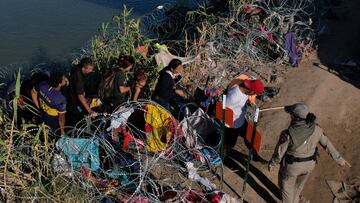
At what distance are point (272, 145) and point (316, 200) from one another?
3.80 feet

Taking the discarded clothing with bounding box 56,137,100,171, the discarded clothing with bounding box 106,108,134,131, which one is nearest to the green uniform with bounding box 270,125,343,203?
the discarded clothing with bounding box 106,108,134,131

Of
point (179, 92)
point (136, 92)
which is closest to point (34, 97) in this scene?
point (136, 92)

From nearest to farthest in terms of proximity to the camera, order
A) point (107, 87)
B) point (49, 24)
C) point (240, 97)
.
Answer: point (240, 97)
point (107, 87)
point (49, 24)

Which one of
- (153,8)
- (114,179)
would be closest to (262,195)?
(114,179)

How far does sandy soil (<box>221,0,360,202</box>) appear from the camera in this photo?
6.04 meters

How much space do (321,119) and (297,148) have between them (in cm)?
246

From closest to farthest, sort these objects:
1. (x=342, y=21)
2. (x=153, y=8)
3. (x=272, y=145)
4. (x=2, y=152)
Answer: (x=2, y=152), (x=272, y=145), (x=342, y=21), (x=153, y=8)

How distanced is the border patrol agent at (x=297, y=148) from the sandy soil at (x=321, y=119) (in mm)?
550

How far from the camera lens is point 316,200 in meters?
5.87

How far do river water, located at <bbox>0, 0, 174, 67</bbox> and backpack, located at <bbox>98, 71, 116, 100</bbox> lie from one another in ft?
17.7

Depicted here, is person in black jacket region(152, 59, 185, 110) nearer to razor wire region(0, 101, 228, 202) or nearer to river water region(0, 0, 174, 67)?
razor wire region(0, 101, 228, 202)

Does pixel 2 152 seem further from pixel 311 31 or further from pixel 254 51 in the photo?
pixel 311 31

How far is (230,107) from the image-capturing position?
5973 millimetres

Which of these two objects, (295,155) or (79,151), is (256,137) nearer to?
(295,155)
